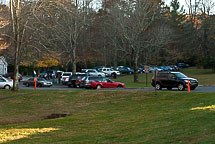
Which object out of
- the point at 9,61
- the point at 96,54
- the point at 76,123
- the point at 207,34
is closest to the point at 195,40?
the point at 207,34

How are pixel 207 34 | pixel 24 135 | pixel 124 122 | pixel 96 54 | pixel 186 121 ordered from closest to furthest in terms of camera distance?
pixel 186 121 < pixel 24 135 < pixel 124 122 < pixel 96 54 < pixel 207 34

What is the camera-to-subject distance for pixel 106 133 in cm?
1370

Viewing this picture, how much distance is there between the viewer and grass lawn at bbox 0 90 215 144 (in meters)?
11.7

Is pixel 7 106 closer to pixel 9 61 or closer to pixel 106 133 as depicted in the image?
pixel 106 133

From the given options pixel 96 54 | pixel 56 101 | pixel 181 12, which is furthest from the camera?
pixel 181 12

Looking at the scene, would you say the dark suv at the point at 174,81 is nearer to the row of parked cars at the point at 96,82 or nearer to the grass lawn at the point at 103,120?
the grass lawn at the point at 103,120

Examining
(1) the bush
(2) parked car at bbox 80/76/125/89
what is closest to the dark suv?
(2) parked car at bbox 80/76/125/89

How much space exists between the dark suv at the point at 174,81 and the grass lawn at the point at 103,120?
170 inches

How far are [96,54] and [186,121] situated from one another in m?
58.5

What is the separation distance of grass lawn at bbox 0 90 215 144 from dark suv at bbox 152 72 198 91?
14.2ft

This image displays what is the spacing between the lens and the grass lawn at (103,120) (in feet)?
38.4

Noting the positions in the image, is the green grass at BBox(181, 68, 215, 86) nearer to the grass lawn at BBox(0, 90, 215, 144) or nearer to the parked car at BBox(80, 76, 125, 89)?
the parked car at BBox(80, 76, 125, 89)

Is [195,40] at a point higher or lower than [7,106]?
higher

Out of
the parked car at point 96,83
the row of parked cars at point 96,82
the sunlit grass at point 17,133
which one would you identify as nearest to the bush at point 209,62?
the row of parked cars at point 96,82
